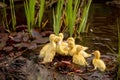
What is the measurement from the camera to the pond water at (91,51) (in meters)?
2.38

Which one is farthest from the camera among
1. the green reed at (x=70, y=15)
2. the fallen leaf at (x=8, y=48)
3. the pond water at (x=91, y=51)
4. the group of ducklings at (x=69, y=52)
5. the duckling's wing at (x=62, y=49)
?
the green reed at (x=70, y=15)

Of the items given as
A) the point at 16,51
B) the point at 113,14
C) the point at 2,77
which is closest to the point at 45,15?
the point at 113,14

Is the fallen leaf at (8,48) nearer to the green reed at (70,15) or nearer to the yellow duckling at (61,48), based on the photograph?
the yellow duckling at (61,48)

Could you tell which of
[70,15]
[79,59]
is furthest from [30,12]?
[79,59]

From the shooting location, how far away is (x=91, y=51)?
289 centimetres

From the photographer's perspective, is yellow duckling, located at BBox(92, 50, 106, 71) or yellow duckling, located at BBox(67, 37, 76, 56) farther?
yellow duckling, located at BBox(67, 37, 76, 56)

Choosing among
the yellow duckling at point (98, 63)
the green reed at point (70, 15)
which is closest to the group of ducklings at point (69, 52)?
the yellow duckling at point (98, 63)

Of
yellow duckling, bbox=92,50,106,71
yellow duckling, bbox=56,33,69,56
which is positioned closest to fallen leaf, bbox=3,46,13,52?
yellow duckling, bbox=56,33,69,56

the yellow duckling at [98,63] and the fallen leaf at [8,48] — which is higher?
the fallen leaf at [8,48]

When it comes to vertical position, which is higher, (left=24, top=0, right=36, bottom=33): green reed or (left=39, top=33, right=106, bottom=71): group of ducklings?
(left=24, top=0, right=36, bottom=33): green reed

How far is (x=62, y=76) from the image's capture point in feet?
7.86

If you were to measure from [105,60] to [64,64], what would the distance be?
0.39 meters

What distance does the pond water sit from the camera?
7.80 ft

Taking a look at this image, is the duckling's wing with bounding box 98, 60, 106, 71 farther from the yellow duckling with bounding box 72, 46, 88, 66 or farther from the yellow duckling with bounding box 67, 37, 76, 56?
the yellow duckling with bounding box 67, 37, 76, 56
